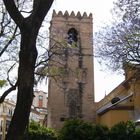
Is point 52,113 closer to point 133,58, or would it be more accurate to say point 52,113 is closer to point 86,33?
point 86,33

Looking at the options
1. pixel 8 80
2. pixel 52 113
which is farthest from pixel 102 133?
pixel 52 113

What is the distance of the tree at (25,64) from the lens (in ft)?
29.5

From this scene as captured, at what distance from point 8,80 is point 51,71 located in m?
5.32

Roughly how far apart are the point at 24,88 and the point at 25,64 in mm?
540

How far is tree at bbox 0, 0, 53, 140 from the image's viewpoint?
8.98 m

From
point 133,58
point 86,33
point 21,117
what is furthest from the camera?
point 86,33

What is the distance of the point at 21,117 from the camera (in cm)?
900

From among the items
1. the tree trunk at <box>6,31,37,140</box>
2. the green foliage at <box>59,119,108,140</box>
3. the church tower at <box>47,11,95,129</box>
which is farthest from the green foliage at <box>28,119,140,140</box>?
the church tower at <box>47,11,95,129</box>

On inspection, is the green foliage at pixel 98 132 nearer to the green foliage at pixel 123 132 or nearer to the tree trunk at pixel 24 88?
the green foliage at pixel 123 132

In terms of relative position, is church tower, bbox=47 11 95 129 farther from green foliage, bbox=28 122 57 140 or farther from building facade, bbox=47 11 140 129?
green foliage, bbox=28 122 57 140

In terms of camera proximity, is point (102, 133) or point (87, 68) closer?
point (102, 133)

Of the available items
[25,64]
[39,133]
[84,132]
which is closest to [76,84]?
→ [39,133]

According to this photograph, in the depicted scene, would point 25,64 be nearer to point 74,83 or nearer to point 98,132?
point 98,132

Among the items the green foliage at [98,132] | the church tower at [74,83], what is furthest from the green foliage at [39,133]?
the church tower at [74,83]
